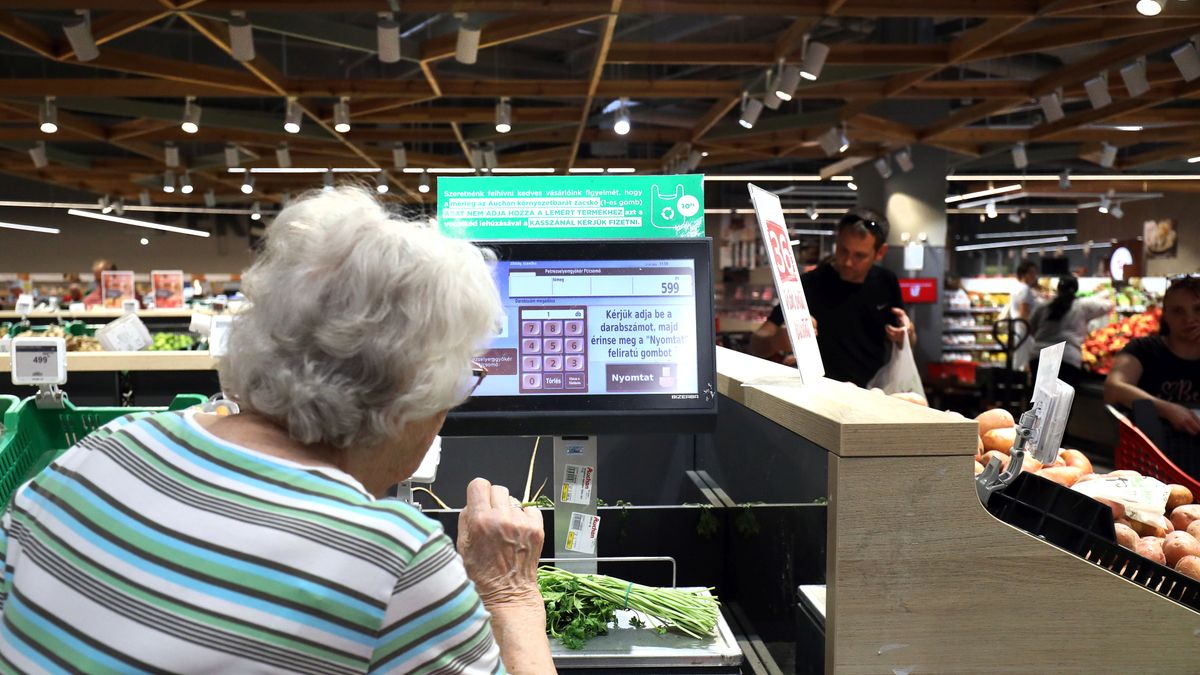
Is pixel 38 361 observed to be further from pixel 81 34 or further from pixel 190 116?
pixel 190 116

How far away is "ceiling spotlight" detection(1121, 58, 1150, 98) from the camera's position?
285 inches

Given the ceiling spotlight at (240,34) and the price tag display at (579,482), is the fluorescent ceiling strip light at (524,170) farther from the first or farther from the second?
the price tag display at (579,482)

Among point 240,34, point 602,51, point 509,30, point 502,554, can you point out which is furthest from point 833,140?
point 502,554

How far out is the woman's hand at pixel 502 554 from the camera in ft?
4.31

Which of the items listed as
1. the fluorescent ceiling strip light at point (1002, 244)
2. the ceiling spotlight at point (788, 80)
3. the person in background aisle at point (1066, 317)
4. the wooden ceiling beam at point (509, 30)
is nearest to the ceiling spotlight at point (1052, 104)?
the person in background aisle at point (1066, 317)

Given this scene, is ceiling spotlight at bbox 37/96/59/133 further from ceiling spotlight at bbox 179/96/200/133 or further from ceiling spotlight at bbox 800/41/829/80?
ceiling spotlight at bbox 800/41/829/80

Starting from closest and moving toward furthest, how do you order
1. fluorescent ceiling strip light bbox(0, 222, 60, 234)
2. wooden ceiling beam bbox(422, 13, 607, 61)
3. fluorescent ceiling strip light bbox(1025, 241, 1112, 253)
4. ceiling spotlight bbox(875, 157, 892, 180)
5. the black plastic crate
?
the black plastic crate, wooden ceiling beam bbox(422, 13, 607, 61), ceiling spotlight bbox(875, 157, 892, 180), fluorescent ceiling strip light bbox(0, 222, 60, 234), fluorescent ceiling strip light bbox(1025, 241, 1112, 253)

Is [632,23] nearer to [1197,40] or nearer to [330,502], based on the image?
[1197,40]

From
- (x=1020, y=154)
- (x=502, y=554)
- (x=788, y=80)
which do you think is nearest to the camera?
(x=502, y=554)

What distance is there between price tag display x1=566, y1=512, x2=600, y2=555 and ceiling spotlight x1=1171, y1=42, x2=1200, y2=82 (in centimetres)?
670

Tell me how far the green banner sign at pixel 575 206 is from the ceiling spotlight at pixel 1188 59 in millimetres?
6157

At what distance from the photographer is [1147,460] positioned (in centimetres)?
285

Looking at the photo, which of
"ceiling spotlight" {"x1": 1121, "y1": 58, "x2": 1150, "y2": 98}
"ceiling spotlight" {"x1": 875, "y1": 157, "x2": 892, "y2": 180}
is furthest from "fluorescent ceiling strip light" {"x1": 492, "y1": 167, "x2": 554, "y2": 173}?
"ceiling spotlight" {"x1": 1121, "y1": 58, "x2": 1150, "y2": 98}

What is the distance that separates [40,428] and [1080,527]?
275cm
